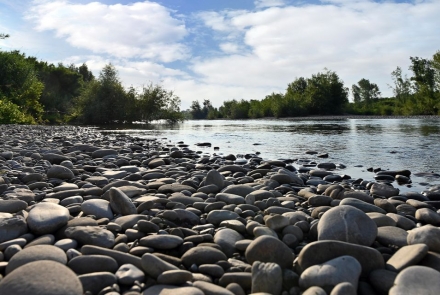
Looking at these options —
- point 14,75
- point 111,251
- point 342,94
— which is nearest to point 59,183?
point 111,251

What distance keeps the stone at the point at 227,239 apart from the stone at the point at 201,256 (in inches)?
5.9

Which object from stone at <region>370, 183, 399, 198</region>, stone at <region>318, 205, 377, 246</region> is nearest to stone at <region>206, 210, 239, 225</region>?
stone at <region>318, 205, 377, 246</region>

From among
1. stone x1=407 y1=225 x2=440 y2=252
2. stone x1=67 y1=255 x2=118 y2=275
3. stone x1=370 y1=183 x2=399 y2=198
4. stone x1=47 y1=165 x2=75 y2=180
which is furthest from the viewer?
stone x1=47 y1=165 x2=75 y2=180

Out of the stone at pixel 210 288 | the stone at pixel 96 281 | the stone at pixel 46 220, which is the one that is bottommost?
the stone at pixel 210 288

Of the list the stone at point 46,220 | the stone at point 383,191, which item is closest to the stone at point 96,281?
the stone at point 46,220

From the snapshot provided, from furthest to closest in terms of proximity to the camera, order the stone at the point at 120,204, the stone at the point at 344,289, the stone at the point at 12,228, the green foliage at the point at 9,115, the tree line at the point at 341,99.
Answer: the tree line at the point at 341,99 → the green foliage at the point at 9,115 → the stone at the point at 120,204 → the stone at the point at 12,228 → the stone at the point at 344,289

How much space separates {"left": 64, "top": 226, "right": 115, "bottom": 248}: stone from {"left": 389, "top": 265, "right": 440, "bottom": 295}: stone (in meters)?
1.82

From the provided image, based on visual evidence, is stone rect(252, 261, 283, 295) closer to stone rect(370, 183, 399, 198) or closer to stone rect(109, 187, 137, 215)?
stone rect(109, 187, 137, 215)

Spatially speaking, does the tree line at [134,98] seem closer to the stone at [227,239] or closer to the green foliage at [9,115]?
the green foliage at [9,115]

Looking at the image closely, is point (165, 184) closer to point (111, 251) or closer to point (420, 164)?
point (111, 251)

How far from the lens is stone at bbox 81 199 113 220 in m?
3.25

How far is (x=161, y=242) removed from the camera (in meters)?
2.57

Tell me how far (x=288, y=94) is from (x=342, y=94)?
29.9 feet

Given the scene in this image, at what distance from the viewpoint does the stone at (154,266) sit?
2172 millimetres
